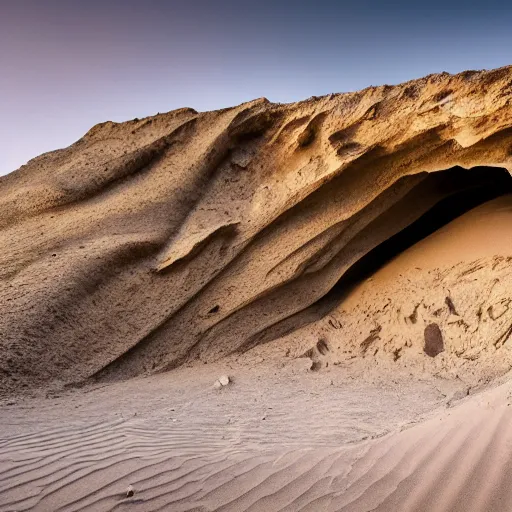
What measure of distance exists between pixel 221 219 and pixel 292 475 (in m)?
4.85

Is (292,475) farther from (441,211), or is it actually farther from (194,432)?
(441,211)

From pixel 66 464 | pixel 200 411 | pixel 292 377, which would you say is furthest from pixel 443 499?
pixel 292 377

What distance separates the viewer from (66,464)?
2.81 meters

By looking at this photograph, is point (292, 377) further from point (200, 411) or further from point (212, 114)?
point (212, 114)

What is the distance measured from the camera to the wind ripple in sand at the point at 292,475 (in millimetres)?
2148

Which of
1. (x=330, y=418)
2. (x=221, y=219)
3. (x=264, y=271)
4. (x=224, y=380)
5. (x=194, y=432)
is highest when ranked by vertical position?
(x=221, y=219)

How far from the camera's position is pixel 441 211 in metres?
7.34

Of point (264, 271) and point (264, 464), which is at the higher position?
point (264, 271)

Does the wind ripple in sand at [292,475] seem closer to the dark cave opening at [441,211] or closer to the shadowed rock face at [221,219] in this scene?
the shadowed rock face at [221,219]

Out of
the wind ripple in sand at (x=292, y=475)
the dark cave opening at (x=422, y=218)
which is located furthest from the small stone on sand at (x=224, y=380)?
the wind ripple in sand at (x=292, y=475)

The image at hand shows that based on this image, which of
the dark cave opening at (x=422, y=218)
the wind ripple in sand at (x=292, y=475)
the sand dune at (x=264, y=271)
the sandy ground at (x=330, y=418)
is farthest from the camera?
the dark cave opening at (x=422, y=218)

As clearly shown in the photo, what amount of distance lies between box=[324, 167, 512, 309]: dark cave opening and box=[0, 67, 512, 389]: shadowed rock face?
8cm

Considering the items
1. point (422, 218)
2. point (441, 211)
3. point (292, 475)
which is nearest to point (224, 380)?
point (292, 475)

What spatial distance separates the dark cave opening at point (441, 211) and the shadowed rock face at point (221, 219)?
84mm
